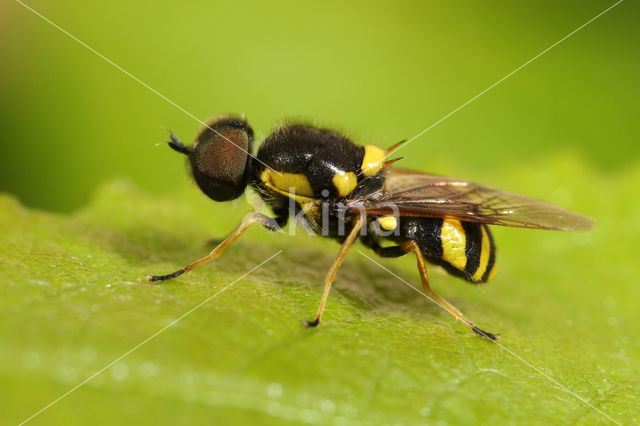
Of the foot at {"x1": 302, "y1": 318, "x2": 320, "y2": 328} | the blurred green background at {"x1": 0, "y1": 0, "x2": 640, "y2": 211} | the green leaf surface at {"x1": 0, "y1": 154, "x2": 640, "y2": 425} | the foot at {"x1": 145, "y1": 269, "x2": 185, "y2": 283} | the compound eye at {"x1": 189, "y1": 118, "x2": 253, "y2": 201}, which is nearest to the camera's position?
the green leaf surface at {"x1": 0, "y1": 154, "x2": 640, "y2": 425}

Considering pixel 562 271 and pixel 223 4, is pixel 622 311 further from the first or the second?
pixel 223 4

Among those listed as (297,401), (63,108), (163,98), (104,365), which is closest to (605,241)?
(297,401)

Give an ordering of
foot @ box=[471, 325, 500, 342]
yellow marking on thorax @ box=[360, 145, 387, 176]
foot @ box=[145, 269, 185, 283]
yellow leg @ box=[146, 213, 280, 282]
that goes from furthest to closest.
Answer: yellow marking on thorax @ box=[360, 145, 387, 176] < yellow leg @ box=[146, 213, 280, 282] < foot @ box=[471, 325, 500, 342] < foot @ box=[145, 269, 185, 283]

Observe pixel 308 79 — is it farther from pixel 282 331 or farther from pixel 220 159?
pixel 282 331

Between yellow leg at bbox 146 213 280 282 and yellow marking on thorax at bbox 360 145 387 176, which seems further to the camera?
yellow marking on thorax at bbox 360 145 387 176

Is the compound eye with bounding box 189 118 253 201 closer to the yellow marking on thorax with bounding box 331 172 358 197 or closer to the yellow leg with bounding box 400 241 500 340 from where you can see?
the yellow marking on thorax with bounding box 331 172 358 197

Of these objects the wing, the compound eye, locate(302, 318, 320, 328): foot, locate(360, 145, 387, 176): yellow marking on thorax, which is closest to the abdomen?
the wing
